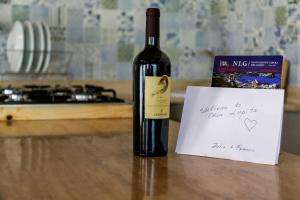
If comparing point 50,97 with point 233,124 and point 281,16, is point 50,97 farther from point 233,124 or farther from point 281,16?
point 281,16

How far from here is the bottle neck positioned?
0.84 meters

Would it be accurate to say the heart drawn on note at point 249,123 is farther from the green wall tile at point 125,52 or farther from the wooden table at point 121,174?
the green wall tile at point 125,52

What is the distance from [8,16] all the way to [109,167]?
Result: 5.40ft

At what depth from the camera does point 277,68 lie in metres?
0.84

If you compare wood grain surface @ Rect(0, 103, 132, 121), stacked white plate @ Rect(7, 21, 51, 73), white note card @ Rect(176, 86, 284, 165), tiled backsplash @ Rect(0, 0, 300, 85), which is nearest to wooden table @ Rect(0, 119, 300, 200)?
white note card @ Rect(176, 86, 284, 165)

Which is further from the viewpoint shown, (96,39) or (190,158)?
(96,39)

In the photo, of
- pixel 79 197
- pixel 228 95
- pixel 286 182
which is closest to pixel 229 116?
pixel 228 95

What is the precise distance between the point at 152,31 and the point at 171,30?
1.70 metres

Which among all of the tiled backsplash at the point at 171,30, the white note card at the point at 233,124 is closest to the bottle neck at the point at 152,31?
the white note card at the point at 233,124

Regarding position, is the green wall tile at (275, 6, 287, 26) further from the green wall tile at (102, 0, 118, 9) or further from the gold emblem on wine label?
the gold emblem on wine label

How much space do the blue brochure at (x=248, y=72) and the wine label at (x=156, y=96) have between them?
103 millimetres

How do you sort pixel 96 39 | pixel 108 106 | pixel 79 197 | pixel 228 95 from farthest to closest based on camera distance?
1. pixel 96 39
2. pixel 108 106
3. pixel 228 95
4. pixel 79 197

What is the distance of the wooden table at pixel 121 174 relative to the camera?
0.61 meters

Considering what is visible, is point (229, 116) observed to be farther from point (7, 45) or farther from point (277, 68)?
point (7, 45)
